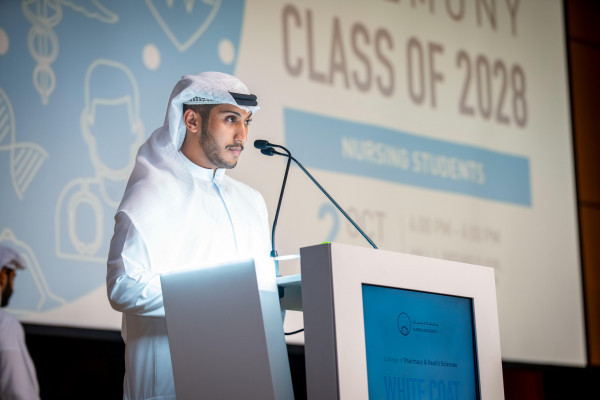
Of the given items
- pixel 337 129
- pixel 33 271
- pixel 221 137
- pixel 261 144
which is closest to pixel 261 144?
pixel 261 144

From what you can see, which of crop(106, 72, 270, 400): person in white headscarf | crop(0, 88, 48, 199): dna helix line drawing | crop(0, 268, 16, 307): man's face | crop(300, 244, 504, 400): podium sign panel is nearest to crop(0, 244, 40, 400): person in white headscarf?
crop(0, 268, 16, 307): man's face

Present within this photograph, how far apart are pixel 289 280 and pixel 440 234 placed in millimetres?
2659

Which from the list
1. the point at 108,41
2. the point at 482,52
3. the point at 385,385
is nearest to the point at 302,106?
the point at 108,41

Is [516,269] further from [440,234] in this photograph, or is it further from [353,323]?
[353,323]

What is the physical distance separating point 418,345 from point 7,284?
5.50ft

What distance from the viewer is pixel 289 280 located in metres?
1.68

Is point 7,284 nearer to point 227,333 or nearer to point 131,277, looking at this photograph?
point 131,277

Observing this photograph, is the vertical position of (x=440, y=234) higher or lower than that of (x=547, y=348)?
higher

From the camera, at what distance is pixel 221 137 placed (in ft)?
7.67

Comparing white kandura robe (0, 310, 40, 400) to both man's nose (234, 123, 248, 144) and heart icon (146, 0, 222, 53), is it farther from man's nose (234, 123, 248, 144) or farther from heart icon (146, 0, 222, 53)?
heart icon (146, 0, 222, 53)

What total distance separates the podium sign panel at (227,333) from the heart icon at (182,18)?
1882mm

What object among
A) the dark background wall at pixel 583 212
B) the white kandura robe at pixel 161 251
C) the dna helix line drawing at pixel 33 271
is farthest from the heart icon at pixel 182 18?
the dark background wall at pixel 583 212

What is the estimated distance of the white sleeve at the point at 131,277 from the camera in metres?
1.92

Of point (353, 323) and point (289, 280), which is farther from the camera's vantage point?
point (289, 280)
